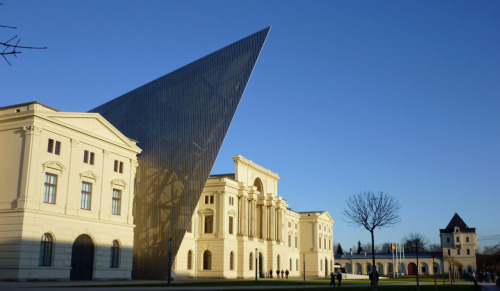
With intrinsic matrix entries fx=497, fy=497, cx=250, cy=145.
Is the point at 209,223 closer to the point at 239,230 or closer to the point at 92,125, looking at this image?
the point at 239,230

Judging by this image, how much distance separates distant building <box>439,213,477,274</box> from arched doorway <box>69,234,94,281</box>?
115m

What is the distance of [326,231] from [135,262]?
227 feet

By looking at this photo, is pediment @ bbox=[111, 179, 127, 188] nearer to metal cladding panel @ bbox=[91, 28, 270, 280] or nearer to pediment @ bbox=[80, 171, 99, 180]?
pediment @ bbox=[80, 171, 99, 180]

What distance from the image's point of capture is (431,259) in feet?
414

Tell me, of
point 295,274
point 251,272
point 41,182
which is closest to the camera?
point 41,182

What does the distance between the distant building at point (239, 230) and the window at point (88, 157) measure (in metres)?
21.1

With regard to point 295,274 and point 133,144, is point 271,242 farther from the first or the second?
point 133,144

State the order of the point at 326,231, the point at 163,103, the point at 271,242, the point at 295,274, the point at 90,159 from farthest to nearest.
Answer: the point at 326,231 < the point at 295,274 < the point at 271,242 < the point at 163,103 < the point at 90,159

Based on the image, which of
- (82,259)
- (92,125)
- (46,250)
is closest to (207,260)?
(82,259)

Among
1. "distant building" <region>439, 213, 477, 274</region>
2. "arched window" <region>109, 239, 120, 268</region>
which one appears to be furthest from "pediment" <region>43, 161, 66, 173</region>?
"distant building" <region>439, 213, 477, 274</region>

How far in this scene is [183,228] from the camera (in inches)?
1941

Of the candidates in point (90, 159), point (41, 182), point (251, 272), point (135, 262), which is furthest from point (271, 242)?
point (41, 182)

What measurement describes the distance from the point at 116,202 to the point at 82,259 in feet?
22.1

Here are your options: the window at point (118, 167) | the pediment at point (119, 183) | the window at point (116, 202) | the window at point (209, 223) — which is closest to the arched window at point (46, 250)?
the window at point (116, 202)
